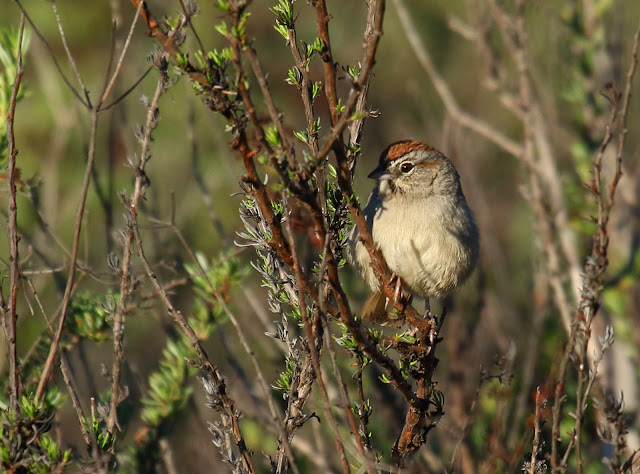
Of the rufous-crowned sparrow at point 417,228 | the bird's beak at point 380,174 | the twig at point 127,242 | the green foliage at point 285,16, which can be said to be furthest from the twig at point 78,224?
the bird's beak at point 380,174

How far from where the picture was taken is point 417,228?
4066 millimetres

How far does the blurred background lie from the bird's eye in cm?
74

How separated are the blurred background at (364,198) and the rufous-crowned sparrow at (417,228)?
0.56 m

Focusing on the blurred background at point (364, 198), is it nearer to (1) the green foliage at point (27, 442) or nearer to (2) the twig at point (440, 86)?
(2) the twig at point (440, 86)

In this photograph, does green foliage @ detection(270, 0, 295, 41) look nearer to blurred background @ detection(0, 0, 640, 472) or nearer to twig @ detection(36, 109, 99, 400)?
blurred background @ detection(0, 0, 640, 472)

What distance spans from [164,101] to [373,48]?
245 inches

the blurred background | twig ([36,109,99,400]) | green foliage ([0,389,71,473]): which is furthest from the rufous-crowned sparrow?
green foliage ([0,389,71,473])

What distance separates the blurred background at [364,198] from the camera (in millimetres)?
4391

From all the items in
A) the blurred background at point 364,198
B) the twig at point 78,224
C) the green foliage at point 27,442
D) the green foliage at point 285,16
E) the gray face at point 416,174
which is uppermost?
the green foliage at point 285,16

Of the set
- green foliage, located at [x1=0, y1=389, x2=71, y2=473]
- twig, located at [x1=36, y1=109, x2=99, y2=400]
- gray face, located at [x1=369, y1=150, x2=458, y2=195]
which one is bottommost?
gray face, located at [x1=369, y1=150, x2=458, y2=195]

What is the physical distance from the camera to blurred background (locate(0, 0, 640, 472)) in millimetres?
4391

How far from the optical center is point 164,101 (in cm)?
823

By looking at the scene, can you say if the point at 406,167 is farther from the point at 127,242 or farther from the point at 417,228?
the point at 127,242

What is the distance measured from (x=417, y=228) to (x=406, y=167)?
0.45m
